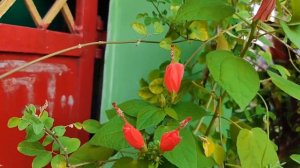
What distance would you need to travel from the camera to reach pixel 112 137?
695 mm

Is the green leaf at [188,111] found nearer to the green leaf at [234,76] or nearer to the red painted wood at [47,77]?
the green leaf at [234,76]

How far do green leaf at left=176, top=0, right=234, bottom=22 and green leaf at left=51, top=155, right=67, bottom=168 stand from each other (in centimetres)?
30

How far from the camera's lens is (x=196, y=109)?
76 cm

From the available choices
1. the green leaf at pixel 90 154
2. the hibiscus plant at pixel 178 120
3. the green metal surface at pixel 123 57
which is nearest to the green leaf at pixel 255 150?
the hibiscus plant at pixel 178 120

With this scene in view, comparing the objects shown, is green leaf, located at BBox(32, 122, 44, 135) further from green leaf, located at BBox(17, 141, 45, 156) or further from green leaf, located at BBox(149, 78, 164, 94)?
green leaf, located at BBox(149, 78, 164, 94)

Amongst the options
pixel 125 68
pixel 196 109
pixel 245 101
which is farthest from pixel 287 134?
pixel 245 101

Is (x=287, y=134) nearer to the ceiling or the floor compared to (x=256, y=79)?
Result: nearer to the floor

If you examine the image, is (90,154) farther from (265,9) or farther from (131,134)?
(265,9)

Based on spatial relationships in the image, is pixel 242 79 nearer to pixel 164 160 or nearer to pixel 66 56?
pixel 164 160

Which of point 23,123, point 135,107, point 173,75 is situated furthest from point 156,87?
point 23,123

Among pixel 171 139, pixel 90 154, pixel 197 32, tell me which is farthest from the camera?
pixel 197 32

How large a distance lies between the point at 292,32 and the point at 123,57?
538 mm

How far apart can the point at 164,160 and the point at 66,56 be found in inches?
15.0

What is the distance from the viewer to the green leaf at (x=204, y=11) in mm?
668
